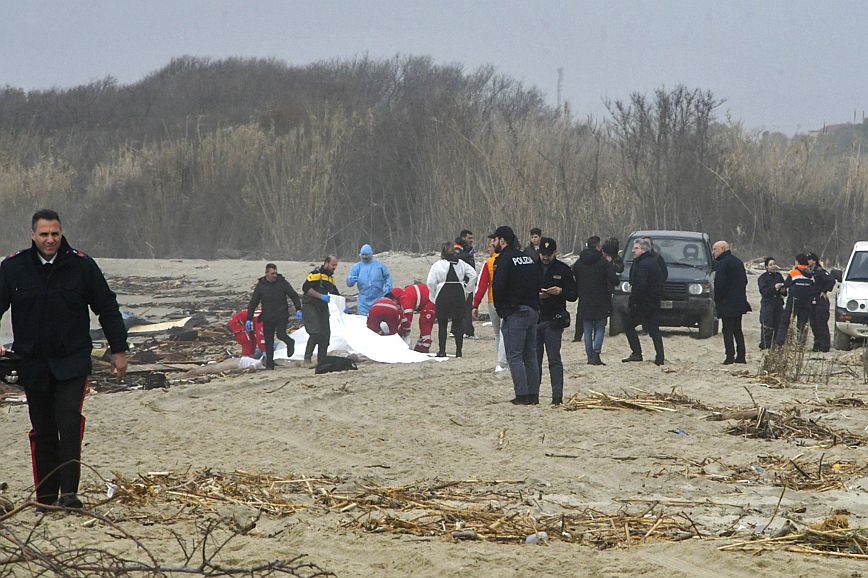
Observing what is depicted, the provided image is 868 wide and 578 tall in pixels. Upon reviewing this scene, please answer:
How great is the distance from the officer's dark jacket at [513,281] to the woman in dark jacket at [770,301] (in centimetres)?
684

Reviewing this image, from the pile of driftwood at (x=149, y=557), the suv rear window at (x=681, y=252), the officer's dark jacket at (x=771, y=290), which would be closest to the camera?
the pile of driftwood at (x=149, y=557)

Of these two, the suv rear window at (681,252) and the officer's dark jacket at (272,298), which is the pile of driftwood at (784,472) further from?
the suv rear window at (681,252)

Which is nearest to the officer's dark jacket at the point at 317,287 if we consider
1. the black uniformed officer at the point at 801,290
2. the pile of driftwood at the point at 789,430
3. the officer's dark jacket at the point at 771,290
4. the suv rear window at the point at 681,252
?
the officer's dark jacket at the point at 771,290

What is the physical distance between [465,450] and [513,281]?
109 inches

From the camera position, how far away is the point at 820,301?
19109 mm

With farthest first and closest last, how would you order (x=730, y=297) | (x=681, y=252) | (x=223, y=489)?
(x=681, y=252), (x=730, y=297), (x=223, y=489)

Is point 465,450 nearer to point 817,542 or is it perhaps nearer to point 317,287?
point 817,542

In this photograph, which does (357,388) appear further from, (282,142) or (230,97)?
(230,97)

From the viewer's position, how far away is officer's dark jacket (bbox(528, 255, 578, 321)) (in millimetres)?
13141

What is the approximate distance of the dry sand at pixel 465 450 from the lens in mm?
6371

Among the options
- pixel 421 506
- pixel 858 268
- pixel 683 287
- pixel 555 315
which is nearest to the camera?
pixel 421 506

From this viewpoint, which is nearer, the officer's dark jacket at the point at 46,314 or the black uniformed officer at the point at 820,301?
the officer's dark jacket at the point at 46,314

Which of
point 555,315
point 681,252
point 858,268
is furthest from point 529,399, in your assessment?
point 681,252

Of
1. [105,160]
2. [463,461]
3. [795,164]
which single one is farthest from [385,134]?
[463,461]
